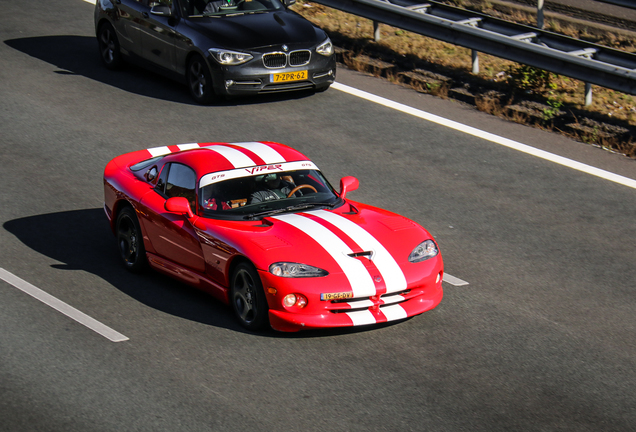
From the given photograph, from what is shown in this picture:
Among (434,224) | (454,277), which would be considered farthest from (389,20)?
(454,277)

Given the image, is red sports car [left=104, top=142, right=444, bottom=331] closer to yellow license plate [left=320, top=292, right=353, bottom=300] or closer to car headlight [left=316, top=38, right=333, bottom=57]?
yellow license plate [left=320, top=292, right=353, bottom=300]

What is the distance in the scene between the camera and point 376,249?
805cm

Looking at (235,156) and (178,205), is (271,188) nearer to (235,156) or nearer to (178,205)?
(235,156)

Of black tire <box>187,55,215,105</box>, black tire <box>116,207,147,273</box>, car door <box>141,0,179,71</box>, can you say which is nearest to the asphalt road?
black tire <box>116,207,147,273</box>

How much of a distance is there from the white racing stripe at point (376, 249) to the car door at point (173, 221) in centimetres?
115

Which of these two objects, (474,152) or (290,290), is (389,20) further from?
(290,290)

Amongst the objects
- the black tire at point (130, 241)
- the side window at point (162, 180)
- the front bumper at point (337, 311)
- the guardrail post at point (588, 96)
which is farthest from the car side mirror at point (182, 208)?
the guardrail post at point (588, 96)


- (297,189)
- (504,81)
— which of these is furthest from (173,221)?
(504,81)

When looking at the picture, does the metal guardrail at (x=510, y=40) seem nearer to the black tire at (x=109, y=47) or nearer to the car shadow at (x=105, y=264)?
the black tire at (x=109, y=47)

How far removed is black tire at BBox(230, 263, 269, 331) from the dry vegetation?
23.7 ft

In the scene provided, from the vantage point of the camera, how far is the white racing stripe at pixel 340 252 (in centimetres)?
769

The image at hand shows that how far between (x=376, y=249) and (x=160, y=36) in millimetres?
8419

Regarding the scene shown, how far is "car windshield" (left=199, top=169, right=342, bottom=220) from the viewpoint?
339 inches

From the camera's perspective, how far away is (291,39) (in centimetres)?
1468
